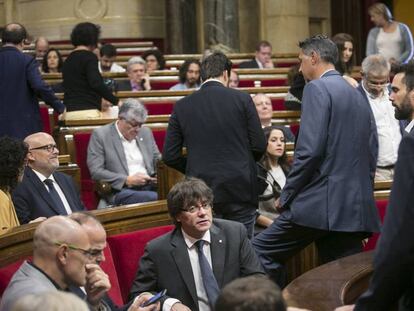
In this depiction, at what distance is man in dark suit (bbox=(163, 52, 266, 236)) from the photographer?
544cm

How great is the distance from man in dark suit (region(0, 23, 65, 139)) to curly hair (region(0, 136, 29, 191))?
2609mm

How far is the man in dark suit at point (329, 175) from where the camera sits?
4.66m

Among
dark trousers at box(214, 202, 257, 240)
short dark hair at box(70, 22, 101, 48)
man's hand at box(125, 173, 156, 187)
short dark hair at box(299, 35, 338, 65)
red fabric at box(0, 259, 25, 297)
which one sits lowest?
man's hand at box(125, 173, 156, 187)

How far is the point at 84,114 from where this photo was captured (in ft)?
26.9

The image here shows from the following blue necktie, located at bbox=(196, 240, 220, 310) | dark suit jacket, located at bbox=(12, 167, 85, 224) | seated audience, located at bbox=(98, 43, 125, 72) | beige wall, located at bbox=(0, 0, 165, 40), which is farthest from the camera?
beige wall, located at bbox=(0, 0, 165, 40)

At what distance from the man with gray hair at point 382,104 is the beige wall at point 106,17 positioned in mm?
9305

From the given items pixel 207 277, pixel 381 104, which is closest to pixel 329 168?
pixel 207 277

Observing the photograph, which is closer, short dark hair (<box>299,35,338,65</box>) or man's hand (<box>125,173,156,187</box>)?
short dark hair (<box>299,35,338,65</box>)

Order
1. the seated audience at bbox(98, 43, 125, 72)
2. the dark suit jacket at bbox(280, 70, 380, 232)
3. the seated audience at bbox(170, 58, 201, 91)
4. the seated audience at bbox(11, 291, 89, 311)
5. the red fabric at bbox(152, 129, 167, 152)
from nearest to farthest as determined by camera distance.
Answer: the seated audience at bbox(11, 291, 89, 311), the dark suit jacket at bbox(280, 70, 380, 232), the red fabric at bbox(152, 129, 167, 152), the seated audience at bbox(170, 58, 201, 91), the seated audience at bbox(98, 43, 125, 72)

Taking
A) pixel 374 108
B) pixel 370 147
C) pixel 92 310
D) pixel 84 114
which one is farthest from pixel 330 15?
pixel 92 310

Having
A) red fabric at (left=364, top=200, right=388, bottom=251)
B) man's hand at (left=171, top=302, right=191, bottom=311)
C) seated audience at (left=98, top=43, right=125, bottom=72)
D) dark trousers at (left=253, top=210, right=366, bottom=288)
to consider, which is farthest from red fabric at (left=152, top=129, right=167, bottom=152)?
seated audience at (left=98, top=43, right=125, bottom=72)

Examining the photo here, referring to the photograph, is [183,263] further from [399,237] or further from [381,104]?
[381,104]

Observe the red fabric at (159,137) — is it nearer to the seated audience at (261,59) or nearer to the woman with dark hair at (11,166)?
the woman with dark hair at (11,166)

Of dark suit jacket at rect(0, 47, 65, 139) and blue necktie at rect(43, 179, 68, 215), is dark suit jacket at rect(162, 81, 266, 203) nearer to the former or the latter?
blue necktie at rect(43, 179, 68, 215)
